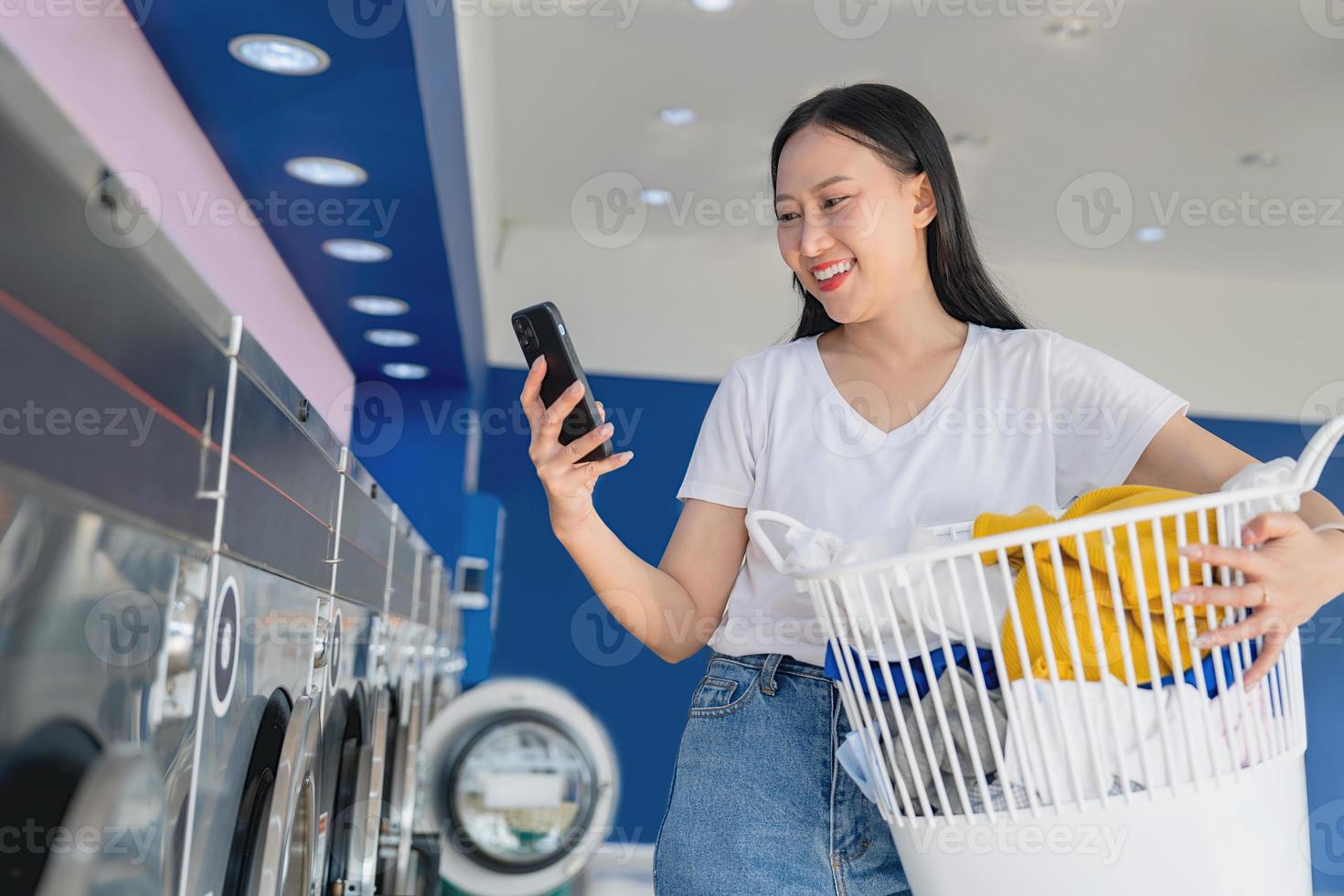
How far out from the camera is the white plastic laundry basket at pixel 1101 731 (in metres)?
0.71

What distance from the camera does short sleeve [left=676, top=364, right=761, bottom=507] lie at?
110cm

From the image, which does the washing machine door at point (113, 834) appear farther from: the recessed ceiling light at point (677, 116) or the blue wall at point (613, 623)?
the blue wall at point (613, 623)

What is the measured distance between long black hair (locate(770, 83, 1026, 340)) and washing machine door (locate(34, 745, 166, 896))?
0.78 m

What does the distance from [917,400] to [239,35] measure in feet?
4.50

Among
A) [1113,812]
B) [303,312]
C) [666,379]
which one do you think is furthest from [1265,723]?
[666,379]

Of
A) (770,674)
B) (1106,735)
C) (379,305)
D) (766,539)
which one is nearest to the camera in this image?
(1106,735)

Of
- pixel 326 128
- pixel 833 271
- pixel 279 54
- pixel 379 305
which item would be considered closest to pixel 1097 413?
pixel 833 271

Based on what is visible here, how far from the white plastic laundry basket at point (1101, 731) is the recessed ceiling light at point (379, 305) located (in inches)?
110

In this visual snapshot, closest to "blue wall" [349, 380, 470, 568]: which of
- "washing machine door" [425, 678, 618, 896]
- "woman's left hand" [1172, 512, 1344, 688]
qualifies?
"washing machine door" [425, 678, 618, 896]

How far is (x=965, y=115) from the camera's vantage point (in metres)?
4.22

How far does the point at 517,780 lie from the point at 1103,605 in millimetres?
2150

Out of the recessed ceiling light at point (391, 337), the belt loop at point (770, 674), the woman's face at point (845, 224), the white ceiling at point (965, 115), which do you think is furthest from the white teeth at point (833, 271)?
the recessed ceiling light at point (391, 337)

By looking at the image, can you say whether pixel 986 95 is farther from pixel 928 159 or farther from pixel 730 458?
pixel 730 458

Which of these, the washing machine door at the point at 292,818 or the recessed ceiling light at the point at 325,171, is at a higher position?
the recessed ceiling light at the point at 325,171
